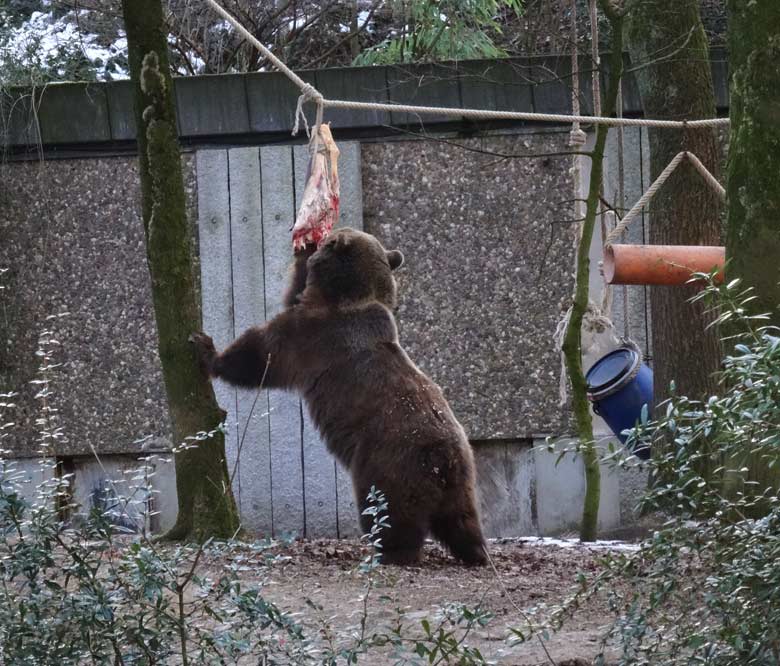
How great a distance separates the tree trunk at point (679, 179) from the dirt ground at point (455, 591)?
44.8 inches

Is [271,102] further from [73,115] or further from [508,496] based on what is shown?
[508,496]

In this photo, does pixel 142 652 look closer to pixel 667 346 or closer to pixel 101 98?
pixel 667 346

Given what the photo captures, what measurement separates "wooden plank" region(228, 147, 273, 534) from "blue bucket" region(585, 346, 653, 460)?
2.16 meters

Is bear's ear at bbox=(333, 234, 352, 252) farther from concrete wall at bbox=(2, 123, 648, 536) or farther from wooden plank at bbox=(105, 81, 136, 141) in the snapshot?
wooden plank at bbox=(105, 81, 136, 141)

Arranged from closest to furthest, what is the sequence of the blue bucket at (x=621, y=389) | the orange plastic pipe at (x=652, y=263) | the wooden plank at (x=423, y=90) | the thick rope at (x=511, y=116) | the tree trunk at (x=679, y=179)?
the orange plastic pipe at (x=652, y=263) → the thick rope at (x=511, y=116) → the blue bucket at (x=621, y=389) → the tree trunk at (x=679, y=179) → the wooden plank at (x=423, y=90)

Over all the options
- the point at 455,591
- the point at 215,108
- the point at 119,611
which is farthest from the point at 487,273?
the point at 119,611

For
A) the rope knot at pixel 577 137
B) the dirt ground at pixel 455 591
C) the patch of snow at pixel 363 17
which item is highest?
the patch of snow at pixel 363 17

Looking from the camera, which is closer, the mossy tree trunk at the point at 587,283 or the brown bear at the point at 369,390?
the brown bear at the point at 369,390

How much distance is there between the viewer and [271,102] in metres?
7.82

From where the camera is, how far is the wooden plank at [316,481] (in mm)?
7715

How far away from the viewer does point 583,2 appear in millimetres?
11133

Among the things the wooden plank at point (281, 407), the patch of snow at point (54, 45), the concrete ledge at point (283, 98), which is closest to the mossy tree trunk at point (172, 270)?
the wooden plank at point (281, 407)

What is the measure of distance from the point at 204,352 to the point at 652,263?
6.62 ft

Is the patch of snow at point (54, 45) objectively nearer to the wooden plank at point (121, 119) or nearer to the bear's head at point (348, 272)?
the wooden plank at point (121, 119)
